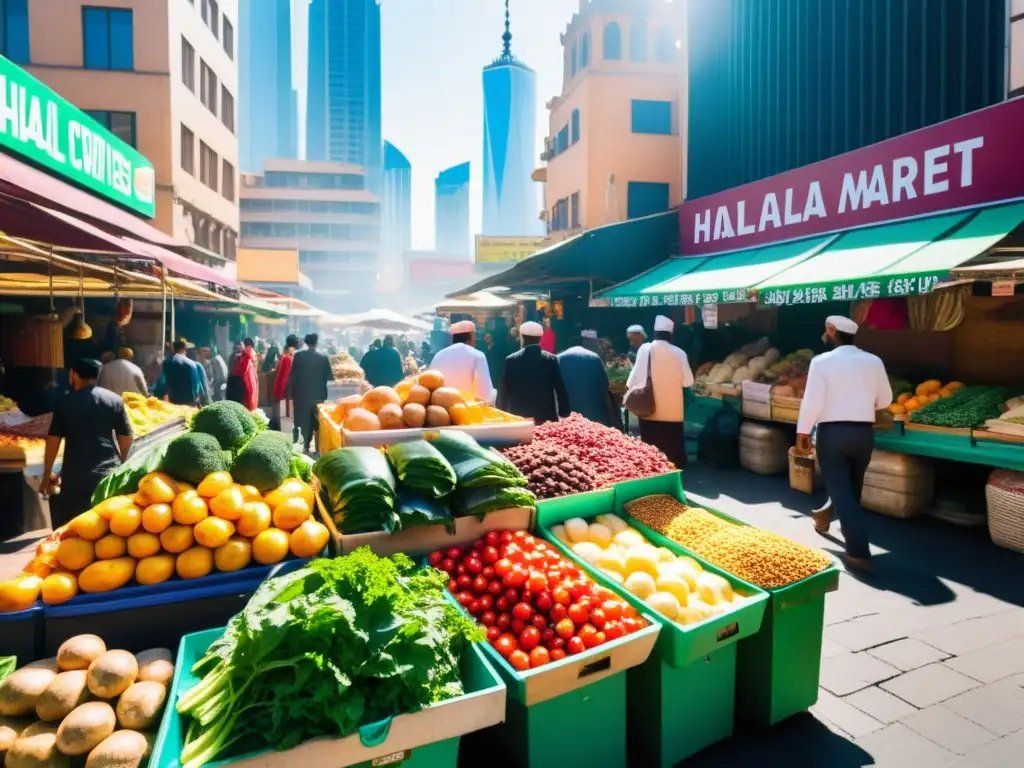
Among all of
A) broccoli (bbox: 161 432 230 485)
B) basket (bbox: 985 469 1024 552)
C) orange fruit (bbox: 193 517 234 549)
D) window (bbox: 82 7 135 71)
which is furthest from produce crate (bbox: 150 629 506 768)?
window (bbox: 82 7 135 71)

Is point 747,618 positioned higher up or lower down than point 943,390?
lower down

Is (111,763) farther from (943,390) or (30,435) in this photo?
(943,390)

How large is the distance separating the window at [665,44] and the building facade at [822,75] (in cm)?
1555

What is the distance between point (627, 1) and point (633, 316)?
19.3m

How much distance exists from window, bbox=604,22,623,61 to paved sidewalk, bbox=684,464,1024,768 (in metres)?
26.6

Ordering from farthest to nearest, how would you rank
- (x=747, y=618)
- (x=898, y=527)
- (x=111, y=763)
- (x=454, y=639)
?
1. (x=898, y=527)
2. (x=747, y=618)
3. (x=454, y=639)
4. (x=111, y=763)

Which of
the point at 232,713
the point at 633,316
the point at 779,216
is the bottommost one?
the point at 232,713

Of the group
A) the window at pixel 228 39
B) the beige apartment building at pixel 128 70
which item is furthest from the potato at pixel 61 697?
the window at pixel 228 39

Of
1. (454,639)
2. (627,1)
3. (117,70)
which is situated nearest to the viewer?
(454,639)

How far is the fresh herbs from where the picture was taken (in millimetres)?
2127

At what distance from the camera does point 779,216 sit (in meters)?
10.8

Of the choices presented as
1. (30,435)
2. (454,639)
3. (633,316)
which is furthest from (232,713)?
(633,316)

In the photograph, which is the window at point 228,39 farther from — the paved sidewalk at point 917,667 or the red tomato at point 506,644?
the red tomato at point 506,644

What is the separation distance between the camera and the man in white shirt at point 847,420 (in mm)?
5414
